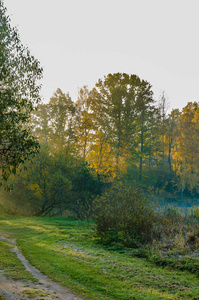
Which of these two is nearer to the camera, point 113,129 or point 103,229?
point 103,229

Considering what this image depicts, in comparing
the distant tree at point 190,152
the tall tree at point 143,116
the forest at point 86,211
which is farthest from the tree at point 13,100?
the distant tree at point 190,152

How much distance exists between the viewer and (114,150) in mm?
34531

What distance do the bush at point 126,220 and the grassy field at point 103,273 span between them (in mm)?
1067

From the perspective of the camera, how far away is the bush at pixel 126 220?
1202 centimetres

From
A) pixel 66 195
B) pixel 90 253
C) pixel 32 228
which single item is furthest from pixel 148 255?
pixel 66 195

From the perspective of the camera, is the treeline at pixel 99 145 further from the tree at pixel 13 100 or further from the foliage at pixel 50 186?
the tree at pixel 13 100

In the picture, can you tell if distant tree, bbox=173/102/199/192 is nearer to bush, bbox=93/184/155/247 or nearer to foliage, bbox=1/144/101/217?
foliage, bbox=1/144/101/217

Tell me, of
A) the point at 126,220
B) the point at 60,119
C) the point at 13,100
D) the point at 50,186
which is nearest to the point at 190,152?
the point at 60,119

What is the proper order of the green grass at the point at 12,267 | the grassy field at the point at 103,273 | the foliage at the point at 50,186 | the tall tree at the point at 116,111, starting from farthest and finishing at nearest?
the tall tree at the point at 116,111 < the foliage at the point at 50,186 < the green grass at the point at 12,267 < the grassy field at the point at 103,273

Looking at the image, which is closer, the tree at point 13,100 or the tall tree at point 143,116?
the tree at point 13,100

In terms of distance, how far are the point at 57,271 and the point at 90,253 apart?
2.32 m

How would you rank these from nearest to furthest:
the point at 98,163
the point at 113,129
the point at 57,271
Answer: the point at 57,271
the point at 98,163
the point at 113,129

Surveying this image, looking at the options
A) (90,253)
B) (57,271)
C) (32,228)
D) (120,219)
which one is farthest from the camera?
(32,228)

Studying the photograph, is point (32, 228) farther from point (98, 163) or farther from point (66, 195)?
point (98, 163)
